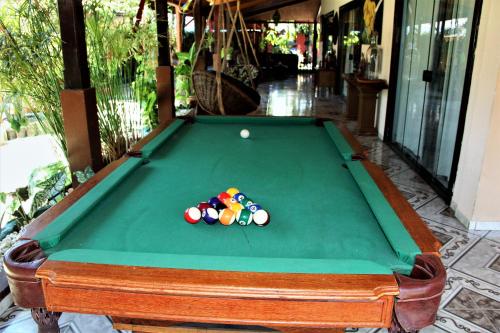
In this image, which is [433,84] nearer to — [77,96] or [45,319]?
[77,96]

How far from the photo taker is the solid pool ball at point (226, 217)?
155cm

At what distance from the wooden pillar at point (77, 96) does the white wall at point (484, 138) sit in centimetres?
281

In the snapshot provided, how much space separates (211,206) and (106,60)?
2629 millimetres

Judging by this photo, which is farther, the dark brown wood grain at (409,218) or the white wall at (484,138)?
the white wall at (484,138)

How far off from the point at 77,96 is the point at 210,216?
5.47 ft

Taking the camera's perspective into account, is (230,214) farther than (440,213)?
No

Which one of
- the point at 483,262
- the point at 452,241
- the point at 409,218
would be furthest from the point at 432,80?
the point at 409,218

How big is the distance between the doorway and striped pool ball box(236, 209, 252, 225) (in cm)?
259

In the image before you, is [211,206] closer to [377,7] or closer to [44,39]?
[44,39]

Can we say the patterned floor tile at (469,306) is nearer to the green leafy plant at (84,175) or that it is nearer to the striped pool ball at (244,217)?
the striped pool ball at (244,217)

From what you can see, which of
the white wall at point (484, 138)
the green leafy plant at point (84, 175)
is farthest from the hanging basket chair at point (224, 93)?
→ the white wall at point (484, 138)

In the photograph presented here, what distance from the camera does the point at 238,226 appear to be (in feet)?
5.13

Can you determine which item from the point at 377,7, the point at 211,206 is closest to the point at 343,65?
the point at 377,7

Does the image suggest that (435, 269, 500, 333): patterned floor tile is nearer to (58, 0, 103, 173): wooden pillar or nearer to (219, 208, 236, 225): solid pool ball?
(219, 208, 236, 225): solid pool ball
